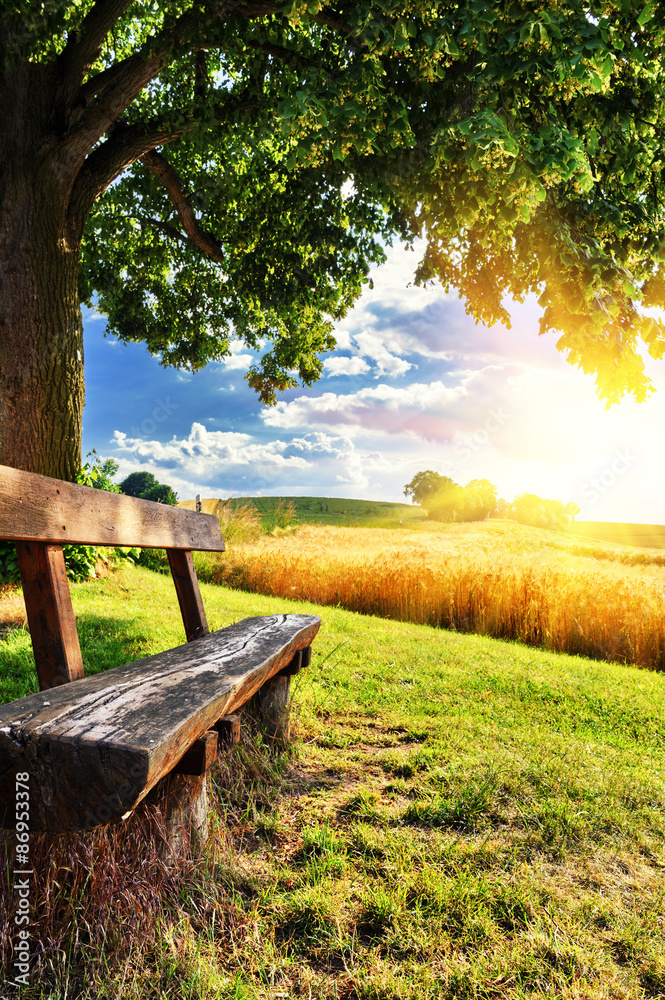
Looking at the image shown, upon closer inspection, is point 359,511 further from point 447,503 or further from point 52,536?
point 52,536

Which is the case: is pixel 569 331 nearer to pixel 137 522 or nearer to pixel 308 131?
pixel 308 131

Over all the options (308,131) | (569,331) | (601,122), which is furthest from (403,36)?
(569,331)

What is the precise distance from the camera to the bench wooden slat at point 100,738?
1481 mm

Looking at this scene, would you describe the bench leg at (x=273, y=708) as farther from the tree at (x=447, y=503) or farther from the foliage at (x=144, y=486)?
the tree at (x=447, y=503)

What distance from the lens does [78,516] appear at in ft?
7.56

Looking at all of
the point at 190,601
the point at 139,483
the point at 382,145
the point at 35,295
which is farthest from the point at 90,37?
the point at 139,483

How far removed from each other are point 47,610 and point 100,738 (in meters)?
0.85

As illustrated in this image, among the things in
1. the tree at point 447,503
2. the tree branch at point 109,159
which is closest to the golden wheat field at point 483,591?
the tree branch at point 109,159

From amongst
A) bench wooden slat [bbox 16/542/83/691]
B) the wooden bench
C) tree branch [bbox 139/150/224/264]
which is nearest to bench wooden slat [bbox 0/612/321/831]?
the wooden bench

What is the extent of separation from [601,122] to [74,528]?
6243 millimetres

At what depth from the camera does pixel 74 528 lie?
7.43 ft

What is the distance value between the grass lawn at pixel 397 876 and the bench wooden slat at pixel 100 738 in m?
0.52

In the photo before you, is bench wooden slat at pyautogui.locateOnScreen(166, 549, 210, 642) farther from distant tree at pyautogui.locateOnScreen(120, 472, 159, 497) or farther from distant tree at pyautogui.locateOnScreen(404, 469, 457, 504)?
distant tree at pyautogui.locateOnScreen(404, 469, 457, 504)

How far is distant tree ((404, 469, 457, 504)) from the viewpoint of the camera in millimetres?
61844
